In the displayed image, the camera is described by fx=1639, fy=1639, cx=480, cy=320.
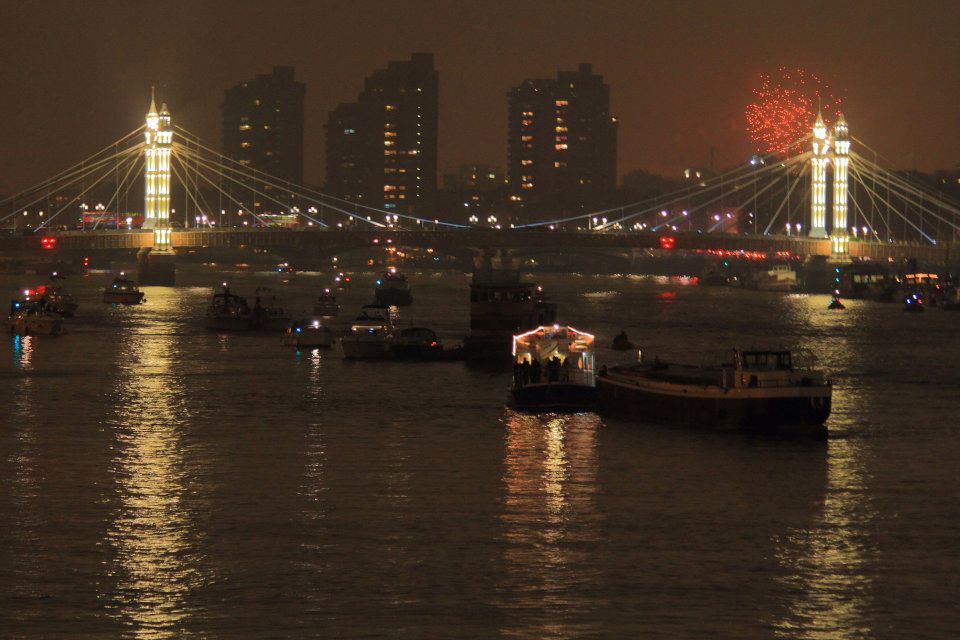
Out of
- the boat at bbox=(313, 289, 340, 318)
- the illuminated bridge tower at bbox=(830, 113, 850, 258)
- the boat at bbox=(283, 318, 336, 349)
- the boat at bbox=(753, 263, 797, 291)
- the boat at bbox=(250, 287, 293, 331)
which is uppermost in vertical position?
the illuminated bridge tower at bbox=(830, 113, 850, 258)

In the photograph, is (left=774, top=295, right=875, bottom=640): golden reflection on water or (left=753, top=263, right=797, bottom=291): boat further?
(left=753, top=263, right=797, bottom=291): boat

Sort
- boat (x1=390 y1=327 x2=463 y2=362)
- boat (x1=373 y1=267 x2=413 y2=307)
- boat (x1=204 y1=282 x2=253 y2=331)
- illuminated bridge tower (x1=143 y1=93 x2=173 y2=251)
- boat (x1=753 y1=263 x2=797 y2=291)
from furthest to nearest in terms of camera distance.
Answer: boat (x1=753 y1=263 x2=797 y2=291) < illuminated bridge tower (x1=143 y1=93 x2=173 y2=251) < boat (x1=373 y1=267 x2=413 y2=307) < boat (x1=204 y1=282 x2=253 y2=331) < boat (x1=390 y1=327 x2=463 y2=362)

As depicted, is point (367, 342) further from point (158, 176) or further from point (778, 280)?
point (778, 280)

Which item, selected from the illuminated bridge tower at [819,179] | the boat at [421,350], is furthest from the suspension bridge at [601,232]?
the boat at [421,350]

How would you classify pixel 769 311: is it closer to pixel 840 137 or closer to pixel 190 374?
pixel 840 137

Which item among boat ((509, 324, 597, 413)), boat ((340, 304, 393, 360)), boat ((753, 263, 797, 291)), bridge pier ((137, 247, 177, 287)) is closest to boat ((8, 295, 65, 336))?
boat ((340, 304, 393, 360))

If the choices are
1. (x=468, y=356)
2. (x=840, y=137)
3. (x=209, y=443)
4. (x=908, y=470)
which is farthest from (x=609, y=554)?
(x=840, y=137)

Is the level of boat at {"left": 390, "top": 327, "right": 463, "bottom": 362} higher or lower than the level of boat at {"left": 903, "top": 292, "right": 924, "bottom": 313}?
lower

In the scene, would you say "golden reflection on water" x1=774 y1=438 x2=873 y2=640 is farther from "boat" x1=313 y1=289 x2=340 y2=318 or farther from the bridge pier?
the bridge pier
